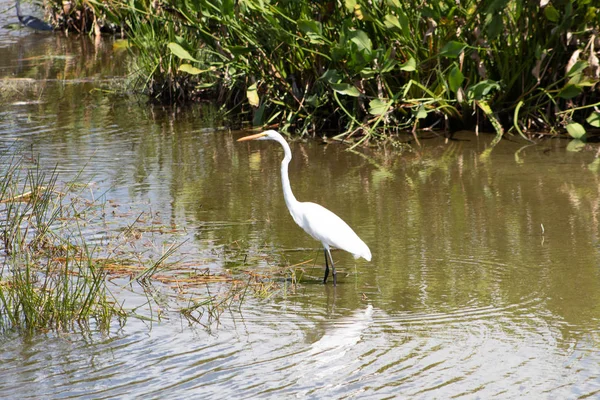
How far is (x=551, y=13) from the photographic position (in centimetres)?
677

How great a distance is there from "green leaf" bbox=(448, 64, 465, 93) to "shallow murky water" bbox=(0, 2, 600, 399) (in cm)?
54

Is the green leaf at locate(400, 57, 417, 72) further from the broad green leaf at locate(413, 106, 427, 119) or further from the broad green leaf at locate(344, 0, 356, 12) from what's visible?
the broad green leaf at locate(344, 0, 356, 12)

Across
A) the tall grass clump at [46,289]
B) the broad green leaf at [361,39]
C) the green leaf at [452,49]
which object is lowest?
the tall grass clump at [46,289]

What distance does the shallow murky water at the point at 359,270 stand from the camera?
3.44 m

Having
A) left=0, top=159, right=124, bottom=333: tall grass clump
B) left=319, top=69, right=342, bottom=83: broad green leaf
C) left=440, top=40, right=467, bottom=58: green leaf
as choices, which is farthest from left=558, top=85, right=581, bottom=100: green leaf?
left=0, top=159, right=124, bottom=333: tall grass clump

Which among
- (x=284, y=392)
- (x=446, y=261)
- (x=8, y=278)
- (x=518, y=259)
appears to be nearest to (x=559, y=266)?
(x=518, y=259)

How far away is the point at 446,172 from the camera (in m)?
6.72

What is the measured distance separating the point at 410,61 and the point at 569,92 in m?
1.23

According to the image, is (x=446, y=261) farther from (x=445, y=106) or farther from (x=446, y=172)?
(x=445, y=106)

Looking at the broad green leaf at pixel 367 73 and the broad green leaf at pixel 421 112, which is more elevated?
the broad green leaf at pixel 367 73

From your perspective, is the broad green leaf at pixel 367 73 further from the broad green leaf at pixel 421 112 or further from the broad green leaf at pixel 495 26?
the broad green leaf at pixel 495 26

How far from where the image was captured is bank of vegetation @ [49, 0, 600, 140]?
6.88 metres

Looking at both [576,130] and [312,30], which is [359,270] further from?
[576,130]

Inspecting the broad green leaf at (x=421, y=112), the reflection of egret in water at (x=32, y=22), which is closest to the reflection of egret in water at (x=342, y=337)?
the broad green leaf at (x=421, y=112)
